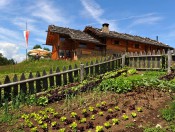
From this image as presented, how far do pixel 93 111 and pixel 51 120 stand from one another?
99 centimetres

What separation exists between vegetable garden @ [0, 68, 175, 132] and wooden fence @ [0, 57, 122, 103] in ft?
1.80

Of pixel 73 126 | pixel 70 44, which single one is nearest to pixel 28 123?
pixel 73 126

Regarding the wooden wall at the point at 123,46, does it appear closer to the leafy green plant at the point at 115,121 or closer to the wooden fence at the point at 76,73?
the wooden fence at the point at 76,73

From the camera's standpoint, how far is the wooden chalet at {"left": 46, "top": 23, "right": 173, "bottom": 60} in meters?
35.1

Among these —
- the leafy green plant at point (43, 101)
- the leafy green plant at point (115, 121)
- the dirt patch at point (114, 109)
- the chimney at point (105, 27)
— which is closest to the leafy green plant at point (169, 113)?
the dirt patch at point (114, 109)

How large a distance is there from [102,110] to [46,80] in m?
3.93

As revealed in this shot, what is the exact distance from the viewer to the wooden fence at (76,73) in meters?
8.70

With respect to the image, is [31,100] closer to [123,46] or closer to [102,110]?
[102,110]

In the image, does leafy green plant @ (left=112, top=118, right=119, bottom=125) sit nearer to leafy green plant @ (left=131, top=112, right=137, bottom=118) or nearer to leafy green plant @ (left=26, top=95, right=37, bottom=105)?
leafy green plant @ (left=131, top=112, right=137, bottom=118)

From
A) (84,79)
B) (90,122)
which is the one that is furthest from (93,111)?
(84,79)

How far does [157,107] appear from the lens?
6492mm

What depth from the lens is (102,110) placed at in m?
6.62

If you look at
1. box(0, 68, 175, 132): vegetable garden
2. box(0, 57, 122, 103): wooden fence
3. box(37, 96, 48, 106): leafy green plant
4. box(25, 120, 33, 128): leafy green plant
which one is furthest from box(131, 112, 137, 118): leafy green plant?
box(0, 57, 122, 103): wooden fence

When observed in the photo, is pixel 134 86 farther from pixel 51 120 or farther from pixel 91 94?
pixel 51 120
